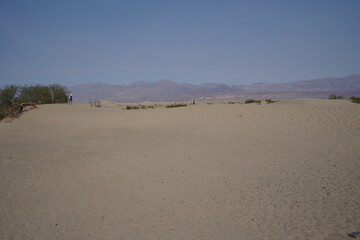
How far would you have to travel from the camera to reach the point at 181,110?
19359 mm

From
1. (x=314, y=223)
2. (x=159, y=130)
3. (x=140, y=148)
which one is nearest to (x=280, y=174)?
(x=314, y=223)

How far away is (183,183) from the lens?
703cm

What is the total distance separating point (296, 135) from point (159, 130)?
708 centimetres

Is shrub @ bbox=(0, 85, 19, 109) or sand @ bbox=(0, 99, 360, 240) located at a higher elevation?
shrub @ bbox=(0, 85, 19, 109)

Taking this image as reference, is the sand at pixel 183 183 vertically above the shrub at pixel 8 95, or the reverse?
the shrub at pixel 8 95

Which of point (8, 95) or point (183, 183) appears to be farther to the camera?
point (8, 95)

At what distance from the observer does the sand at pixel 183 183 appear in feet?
15.6

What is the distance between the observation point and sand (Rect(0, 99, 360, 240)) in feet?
15.6

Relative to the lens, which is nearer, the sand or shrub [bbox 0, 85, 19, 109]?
the sand

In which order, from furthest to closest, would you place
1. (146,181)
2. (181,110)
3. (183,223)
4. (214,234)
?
(181,110)
(146,181)
(183,223)
(214,234)

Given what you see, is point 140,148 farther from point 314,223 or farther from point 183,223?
point 314,223

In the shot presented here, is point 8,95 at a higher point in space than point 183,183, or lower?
higher

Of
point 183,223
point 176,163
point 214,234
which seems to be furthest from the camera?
point 176,163

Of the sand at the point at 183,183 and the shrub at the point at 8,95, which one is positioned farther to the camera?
the shrub at the point at 8,95
